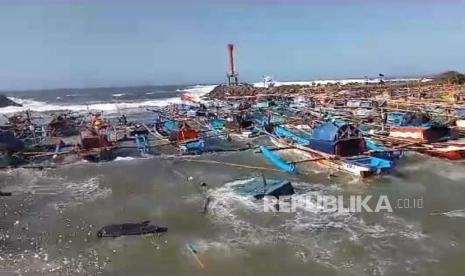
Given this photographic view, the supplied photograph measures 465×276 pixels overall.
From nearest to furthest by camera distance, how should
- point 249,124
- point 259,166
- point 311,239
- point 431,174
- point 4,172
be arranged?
point 311,239 < point 431,174 < point 259,166 < point 4,172 < point 249,124

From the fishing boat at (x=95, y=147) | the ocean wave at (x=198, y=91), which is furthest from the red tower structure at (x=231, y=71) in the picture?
the fishing boat at (x=95, y=147)

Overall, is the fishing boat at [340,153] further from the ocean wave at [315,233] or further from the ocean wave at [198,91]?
the ocean wave at [198,91]

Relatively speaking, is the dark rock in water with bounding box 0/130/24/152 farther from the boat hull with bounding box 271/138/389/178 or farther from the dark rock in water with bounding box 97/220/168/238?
the boat hull with bounding box 271/138/389/178

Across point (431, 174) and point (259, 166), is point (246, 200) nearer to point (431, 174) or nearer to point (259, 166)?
point (259, 166)

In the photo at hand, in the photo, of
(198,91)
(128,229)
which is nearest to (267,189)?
(128,229)

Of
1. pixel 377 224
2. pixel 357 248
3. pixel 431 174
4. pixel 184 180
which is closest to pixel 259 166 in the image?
pixel 184 180

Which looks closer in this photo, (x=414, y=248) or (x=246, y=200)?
(x=414, y=248)

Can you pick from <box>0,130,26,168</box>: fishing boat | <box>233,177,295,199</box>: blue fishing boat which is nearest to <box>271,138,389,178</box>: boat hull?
<box>233,177,295,199</box>: blue fishing boat
